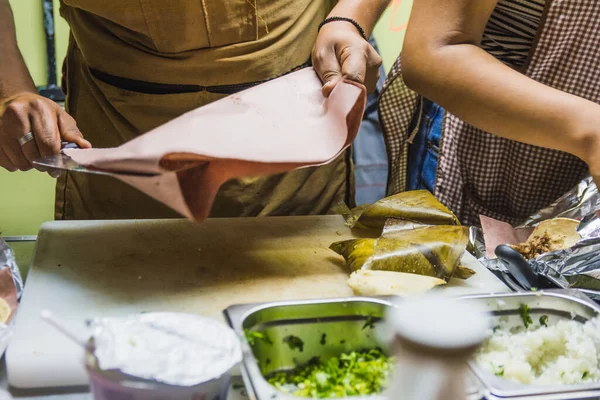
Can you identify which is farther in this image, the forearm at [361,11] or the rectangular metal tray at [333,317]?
the forearm at [361,11]

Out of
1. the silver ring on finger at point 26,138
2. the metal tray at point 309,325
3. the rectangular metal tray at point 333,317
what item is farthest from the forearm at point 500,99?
the silver ring on finger at point 26,138

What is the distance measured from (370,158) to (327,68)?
1346mm

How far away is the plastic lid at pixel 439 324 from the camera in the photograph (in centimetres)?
52

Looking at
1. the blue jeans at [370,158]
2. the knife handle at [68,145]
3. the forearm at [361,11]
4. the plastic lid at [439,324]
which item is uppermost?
the forearm at [361,11]

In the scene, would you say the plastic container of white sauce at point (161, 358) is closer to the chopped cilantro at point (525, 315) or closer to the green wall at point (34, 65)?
the chopped cilantro at point (525, 315)

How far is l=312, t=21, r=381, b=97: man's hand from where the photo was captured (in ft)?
3.75

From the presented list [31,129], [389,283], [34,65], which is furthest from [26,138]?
[34,65]

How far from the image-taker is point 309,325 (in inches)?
33.1

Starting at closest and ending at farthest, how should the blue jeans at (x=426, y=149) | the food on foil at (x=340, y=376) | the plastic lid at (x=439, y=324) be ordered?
1. the plastic lid at (x=439, y=324)
2. the food on foil at (x=340, y=376)
3. the blue jeans at (x=426, y=149)

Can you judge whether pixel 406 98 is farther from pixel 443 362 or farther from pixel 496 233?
pixel 443 362

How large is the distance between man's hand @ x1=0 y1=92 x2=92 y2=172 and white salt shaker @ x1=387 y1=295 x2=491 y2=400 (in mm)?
712

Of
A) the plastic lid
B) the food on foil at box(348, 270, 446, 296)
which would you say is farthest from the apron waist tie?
the plastic lid

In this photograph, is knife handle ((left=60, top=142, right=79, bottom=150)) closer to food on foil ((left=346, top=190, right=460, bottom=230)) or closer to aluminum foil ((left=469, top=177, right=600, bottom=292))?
food on foil ((left=346, top=190, right=460, bottom=230))

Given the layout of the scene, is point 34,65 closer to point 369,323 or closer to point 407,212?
point 407,212
